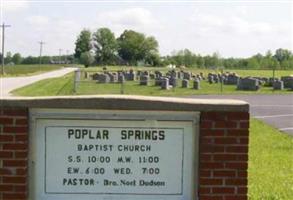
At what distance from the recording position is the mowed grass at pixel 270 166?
294 inches

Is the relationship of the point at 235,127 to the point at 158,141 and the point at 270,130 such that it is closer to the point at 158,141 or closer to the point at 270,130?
the point at 158,141

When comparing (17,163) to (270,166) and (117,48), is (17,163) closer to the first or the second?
(270,166)

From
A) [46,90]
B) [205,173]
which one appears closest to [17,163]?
[205,173]

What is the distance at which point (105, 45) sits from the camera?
120 meters

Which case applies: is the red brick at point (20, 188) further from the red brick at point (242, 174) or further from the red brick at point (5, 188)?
the red brick at point (242, 174)

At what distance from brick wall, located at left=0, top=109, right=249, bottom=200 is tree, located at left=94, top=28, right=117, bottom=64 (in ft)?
364

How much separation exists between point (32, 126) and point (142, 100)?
98 cm

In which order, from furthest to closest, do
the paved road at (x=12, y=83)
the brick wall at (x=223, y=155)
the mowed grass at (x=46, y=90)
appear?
the paved road at (x=12, y=83) → the mowed grass at (x=46, y=90) → the brick wall at (x=223, y=155)

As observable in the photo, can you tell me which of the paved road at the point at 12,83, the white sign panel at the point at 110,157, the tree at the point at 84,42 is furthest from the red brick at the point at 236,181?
the tree at the point at 84,42

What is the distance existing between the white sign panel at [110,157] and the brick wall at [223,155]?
0.44 feet

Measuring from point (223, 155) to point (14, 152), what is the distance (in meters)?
1.81

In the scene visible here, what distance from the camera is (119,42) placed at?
11706cm

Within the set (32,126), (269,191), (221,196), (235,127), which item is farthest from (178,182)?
(269,191)

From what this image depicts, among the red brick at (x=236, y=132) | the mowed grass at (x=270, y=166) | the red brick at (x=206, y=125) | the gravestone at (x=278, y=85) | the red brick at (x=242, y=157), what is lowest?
the mowed grass at (x=270, y=166)
